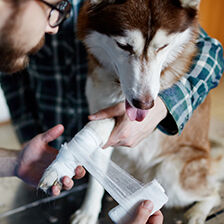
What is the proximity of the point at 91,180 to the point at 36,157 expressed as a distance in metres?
0.27

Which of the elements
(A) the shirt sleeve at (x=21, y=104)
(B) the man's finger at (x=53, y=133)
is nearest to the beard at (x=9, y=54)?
(B) the man's finger at (x=53, y=133)

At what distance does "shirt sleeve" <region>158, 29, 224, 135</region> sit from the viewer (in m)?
0.77

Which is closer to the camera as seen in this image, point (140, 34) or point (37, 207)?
Result: point (140, 34)

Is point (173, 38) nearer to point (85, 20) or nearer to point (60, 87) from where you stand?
point (85, 20)

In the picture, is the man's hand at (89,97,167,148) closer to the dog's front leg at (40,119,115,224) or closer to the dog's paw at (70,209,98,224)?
the dog's front leg at (40,119,115,224)

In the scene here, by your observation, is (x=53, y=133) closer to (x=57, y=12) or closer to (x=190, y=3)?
(x=57, y=12)

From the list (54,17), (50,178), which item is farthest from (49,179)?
(54,17)

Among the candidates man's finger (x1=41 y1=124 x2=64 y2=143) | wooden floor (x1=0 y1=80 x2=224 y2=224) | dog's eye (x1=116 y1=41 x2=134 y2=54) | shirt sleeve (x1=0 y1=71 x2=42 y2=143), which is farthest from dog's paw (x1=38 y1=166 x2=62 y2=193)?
shirt sleeve (x1=0 y1=71 x2=42 y2=143)

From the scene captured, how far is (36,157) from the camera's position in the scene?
72 cm

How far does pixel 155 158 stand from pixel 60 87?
46cm

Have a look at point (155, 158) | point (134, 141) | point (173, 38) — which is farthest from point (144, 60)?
point (155, 158)

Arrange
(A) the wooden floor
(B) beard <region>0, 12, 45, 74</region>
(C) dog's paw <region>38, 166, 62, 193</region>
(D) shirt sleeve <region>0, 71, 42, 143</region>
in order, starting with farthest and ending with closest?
(D) shirt sleeve <region>0, 71, 42, 143</region>, (A) the wooden floor, (C) dog's paw <region>38, 166, 62, 193</region>, (B) beard <region>0, 12, 45, 74</region>

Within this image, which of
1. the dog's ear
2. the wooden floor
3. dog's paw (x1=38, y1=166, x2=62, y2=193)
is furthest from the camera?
the wooden floor

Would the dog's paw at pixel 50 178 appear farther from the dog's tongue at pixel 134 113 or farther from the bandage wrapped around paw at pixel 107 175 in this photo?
the dog's tongue at pixel 134 113
